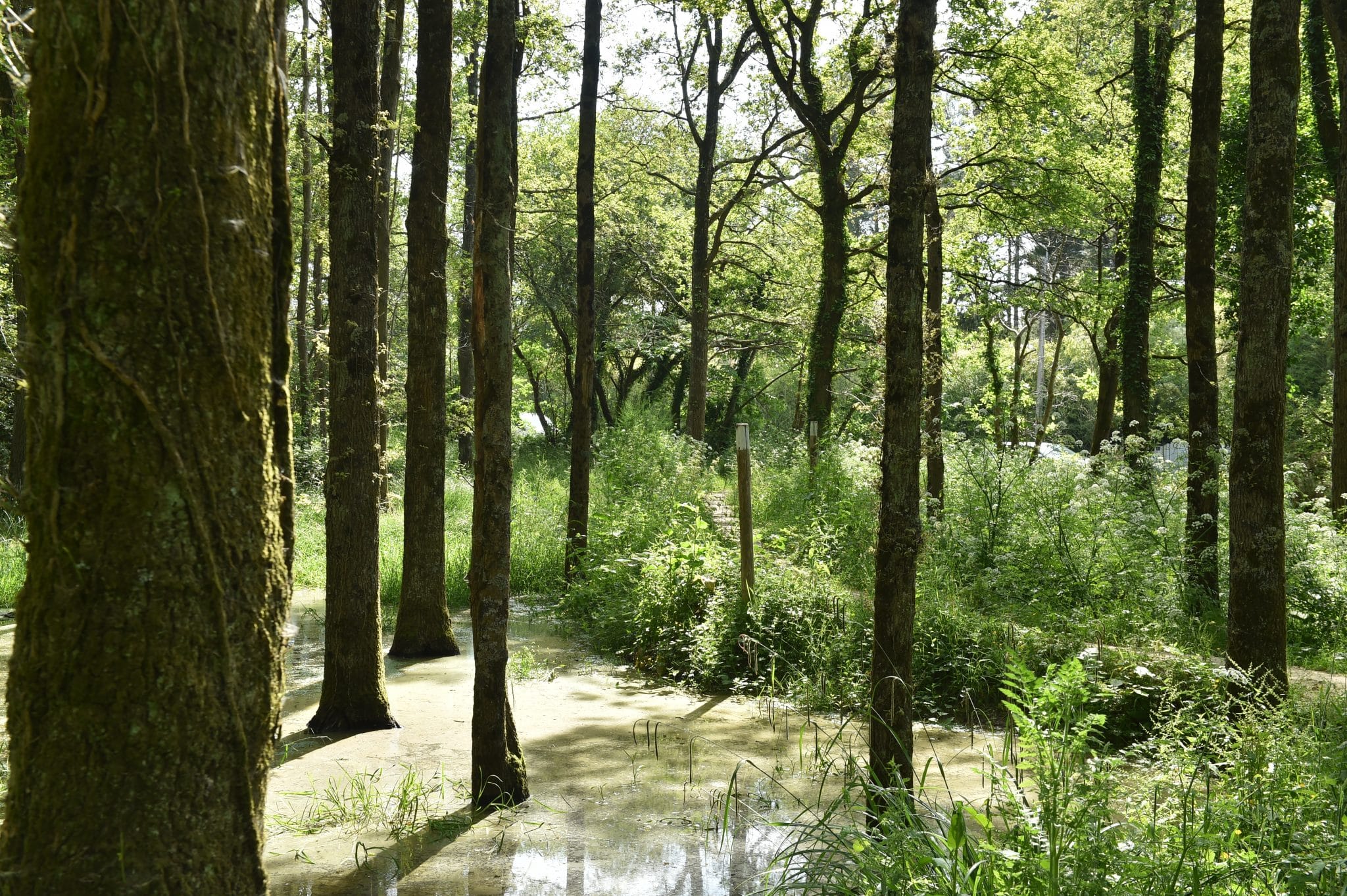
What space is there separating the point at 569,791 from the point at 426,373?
15.3ft

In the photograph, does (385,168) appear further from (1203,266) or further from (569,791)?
(1203,266)

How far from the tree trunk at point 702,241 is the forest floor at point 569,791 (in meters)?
12.7

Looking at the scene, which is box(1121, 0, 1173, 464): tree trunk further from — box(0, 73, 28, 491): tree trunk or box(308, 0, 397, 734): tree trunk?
box(0, 73, 28, 491): tree trunk

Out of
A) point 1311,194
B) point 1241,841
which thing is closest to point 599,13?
point 1311,194

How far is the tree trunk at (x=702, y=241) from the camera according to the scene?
20781 mm

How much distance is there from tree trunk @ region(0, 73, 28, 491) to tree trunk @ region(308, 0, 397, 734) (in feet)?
6.33

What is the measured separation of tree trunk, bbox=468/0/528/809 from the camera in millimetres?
5551

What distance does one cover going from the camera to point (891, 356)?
16.9 ft

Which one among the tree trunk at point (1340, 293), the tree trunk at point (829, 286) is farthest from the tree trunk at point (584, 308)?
the tree trunk at point (1340, 293)

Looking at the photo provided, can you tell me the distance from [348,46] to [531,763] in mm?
5326

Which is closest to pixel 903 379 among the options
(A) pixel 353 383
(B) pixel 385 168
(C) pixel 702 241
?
(A) pixel 353 383

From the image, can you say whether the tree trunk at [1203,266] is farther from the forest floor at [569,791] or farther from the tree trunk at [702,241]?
the tree trunk at [702,241]

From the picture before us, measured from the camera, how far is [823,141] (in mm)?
18016

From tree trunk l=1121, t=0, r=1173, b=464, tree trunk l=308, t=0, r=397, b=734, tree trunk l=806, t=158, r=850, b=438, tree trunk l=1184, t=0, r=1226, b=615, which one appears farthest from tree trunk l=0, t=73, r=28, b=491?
tree trunk l=1121, t=0, r=1173, b=464
